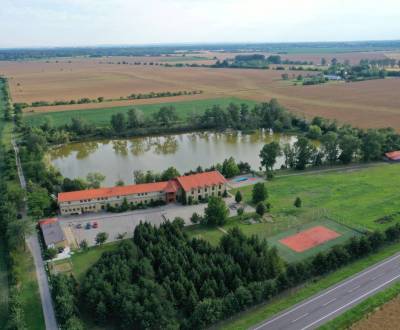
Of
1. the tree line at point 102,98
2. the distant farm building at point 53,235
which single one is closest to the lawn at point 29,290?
the distant farm building at point 53,235

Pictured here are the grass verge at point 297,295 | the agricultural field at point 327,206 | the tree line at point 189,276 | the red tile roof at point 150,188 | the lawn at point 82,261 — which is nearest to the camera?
the tree line at point 189,276

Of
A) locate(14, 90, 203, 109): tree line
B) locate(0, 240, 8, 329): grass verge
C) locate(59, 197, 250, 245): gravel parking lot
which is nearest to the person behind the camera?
locate(0, 240, 8, 329): grass verge

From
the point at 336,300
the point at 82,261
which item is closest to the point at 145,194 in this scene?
the point at 82,261

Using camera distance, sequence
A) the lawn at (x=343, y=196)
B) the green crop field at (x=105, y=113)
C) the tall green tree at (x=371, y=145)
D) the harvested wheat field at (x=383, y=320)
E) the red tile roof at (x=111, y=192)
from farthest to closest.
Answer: the green crop field at (x=105, y=113)
the tall green tree at (x=371, y=145)
the red tile roof at (x=111, y=192)
the lawn at (x=343, y=196)
the harvested wheat field at (x=383, y=320)

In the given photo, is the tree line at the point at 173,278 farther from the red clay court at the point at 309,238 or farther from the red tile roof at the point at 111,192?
the red tile roof at the point at 111,192

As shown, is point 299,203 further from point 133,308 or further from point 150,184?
point 133,308

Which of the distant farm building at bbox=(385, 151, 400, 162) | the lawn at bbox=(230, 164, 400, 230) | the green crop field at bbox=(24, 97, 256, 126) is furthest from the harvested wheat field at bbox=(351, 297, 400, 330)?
the green crop field at bbox=(24, 97, 256, 126)

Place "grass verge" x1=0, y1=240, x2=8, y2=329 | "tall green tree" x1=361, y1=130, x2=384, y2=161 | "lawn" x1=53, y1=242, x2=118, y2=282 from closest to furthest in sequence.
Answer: "grass verge" x1=0, y1=240, x2=8, y2=329
"lawn" x1=53, y1=242, x2=118, y2=282
"tall green tree" x1=361, y1=130, x2=384, y2=161

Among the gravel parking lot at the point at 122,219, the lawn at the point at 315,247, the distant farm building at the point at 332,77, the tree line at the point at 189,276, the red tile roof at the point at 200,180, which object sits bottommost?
A: the gravel parking lot at the point at 122,219

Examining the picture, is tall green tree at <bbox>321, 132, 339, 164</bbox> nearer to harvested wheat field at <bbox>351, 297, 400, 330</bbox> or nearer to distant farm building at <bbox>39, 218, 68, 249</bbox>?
harvested wheat field at <bbox>351, 297, 400, 330</bbox>
